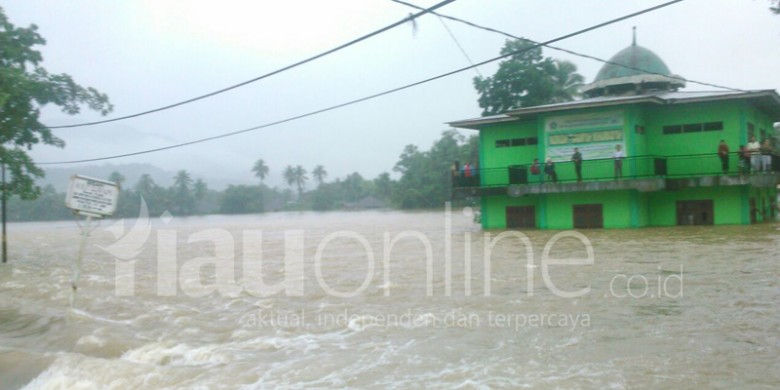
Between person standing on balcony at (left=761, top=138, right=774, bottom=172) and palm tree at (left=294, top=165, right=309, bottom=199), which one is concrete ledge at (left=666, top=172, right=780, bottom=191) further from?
palm tree at (left=294, top=165, right=309, bottom=199)

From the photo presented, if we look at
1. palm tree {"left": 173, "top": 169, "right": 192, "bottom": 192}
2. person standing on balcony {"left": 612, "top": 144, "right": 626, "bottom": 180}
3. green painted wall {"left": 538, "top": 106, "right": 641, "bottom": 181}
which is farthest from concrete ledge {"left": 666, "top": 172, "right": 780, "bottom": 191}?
palm tree {"left": 173, "top": 169, "right": 192, "bottom": 192}

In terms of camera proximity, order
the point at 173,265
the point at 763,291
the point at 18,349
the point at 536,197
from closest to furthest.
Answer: the point at 18,349
the point at 763,291
the point at 173,265
the point at 536,197

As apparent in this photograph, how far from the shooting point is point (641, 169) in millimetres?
23719

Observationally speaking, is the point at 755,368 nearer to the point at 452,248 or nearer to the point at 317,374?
the point at 317,374

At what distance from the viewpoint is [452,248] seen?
19.2 meters

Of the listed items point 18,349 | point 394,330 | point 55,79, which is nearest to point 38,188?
point 55,79

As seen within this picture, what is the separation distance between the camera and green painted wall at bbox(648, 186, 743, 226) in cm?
2255

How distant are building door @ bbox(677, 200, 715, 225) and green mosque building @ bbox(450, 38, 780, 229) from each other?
37 millimetres

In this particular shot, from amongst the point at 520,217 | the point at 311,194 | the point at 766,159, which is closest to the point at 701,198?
the point at 766,159

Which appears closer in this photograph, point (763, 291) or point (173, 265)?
point (763, 291)

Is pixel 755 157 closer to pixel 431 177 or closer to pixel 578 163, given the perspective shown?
pixel 578 163

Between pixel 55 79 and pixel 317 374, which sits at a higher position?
pixel 55 79

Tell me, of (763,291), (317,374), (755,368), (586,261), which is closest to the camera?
(755,368)

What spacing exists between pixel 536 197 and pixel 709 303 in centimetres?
1832
